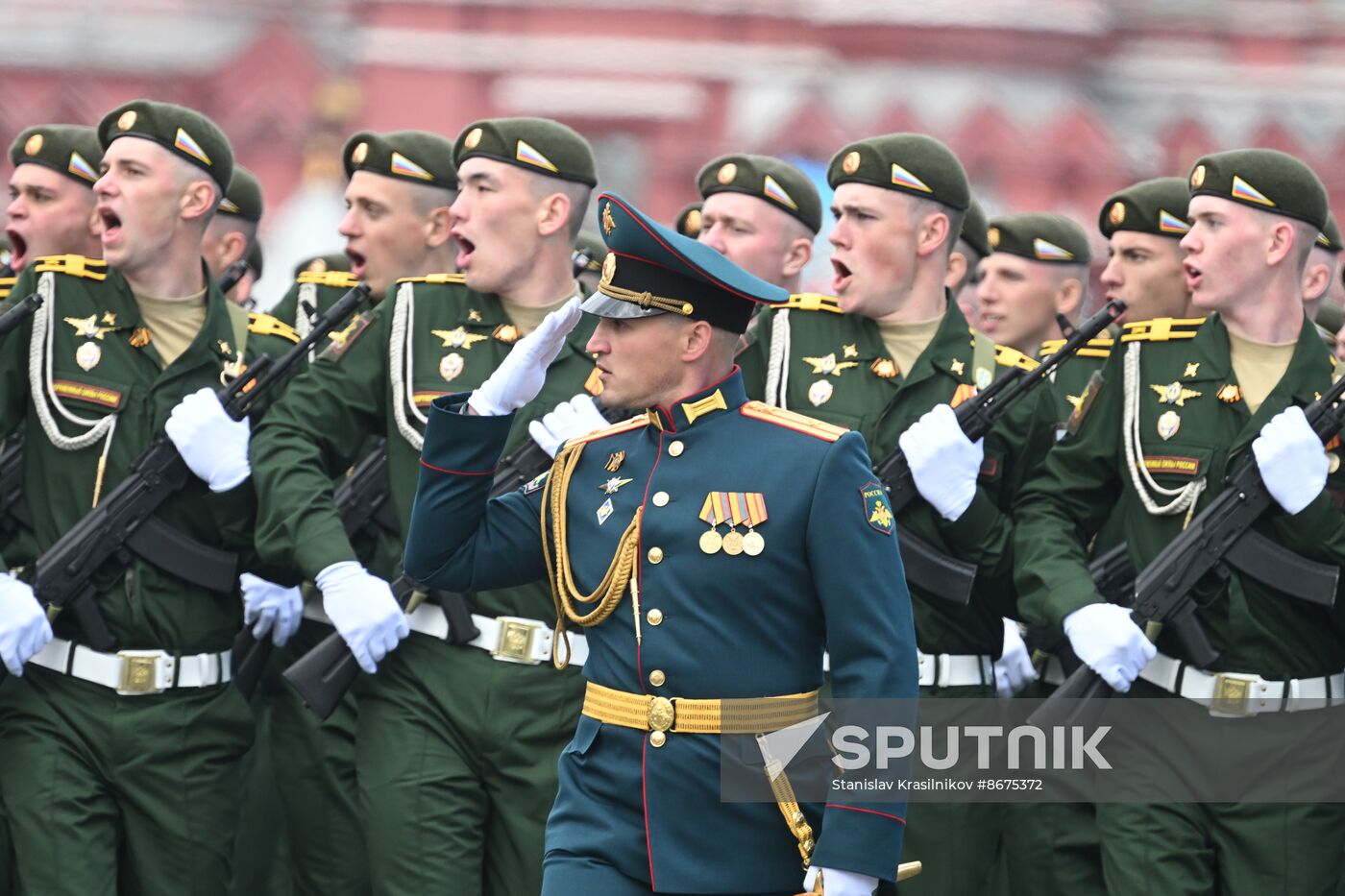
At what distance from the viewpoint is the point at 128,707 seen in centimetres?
706

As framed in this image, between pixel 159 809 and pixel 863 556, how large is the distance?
279cm

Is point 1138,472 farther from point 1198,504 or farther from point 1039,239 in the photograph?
point 1039,239

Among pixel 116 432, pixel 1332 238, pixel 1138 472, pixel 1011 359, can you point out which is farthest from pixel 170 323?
pixel 1332 238

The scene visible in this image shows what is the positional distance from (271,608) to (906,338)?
218 centimetres

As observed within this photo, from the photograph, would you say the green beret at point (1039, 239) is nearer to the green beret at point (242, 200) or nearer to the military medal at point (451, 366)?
the green beret at point (242, 200)

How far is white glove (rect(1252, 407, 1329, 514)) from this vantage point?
6.73 metres

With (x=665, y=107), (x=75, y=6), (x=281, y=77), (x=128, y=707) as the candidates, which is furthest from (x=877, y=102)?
(x=128, y=707)

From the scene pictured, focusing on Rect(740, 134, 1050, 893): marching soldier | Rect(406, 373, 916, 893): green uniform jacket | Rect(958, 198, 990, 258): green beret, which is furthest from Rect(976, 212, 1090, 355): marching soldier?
Rect(406, 373, 916, 893): green uniform jacket

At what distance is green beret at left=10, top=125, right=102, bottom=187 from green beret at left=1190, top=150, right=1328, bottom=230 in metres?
3.88

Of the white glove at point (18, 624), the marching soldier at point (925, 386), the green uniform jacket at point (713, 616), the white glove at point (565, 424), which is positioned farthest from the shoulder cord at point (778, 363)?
the white glove at point (18, 624)

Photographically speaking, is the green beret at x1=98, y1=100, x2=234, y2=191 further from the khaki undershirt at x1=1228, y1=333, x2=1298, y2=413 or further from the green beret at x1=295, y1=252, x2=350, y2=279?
the khaki undershirt at x1=1228, y1=333, x2=1298, y2=413

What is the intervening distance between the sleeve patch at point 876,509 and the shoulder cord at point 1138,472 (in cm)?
188

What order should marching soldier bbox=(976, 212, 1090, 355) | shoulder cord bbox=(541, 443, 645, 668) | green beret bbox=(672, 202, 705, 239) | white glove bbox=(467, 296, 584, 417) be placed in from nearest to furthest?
shoulder cord bbox=(541, 443, 645, 668), white glove bbox=(467, 296, 584, 417), green beret bbox=(672, 202, 705, 239), marching soldier bbox=(976, 212, 1090, 355)

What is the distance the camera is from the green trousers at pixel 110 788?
22.6ft
